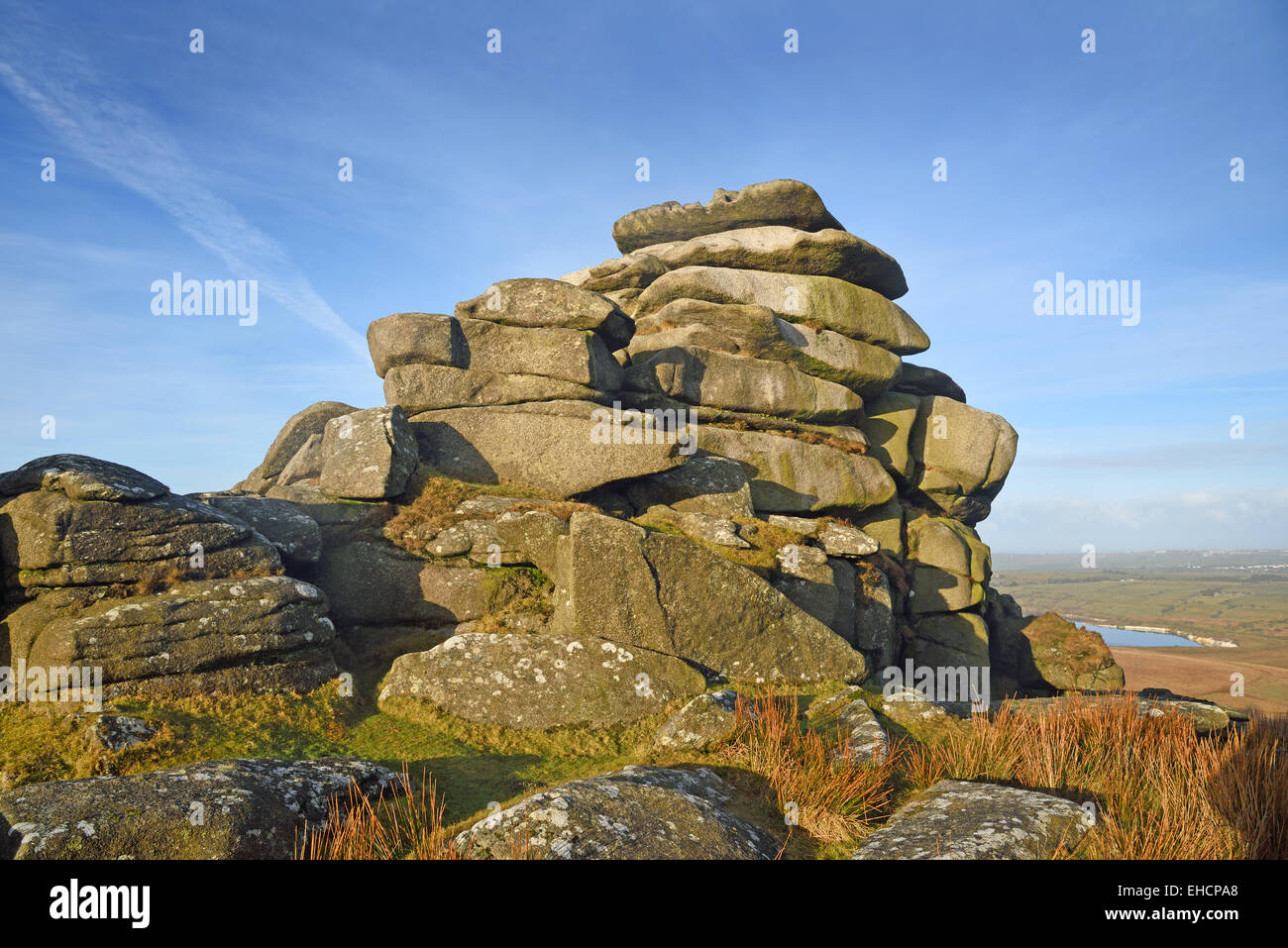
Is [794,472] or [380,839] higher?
[794,472]

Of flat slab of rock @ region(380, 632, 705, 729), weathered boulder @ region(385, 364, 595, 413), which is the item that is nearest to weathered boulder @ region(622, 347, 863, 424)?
weathered boulder @ region(385, 364, 595, 413)

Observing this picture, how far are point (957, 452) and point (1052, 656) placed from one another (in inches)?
377

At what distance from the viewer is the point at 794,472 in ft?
82.3

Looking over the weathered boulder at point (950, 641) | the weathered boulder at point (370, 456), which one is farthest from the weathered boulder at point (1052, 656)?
the weathered boulder at point (370, 456)

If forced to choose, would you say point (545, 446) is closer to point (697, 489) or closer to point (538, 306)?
point (697, 489)

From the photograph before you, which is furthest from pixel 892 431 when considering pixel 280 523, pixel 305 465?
pixel 280 523

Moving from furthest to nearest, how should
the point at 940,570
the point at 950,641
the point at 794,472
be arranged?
1. the point at 940,570
2. the point at 950,641
3. the point at 794,472

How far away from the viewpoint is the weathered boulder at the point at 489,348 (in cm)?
2198

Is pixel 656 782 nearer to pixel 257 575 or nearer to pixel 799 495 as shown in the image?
pixel 257 575

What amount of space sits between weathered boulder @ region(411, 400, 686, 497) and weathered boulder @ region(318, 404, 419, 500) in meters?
1.63

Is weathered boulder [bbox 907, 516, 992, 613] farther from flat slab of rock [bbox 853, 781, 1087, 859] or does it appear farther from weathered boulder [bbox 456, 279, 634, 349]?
flat slab of rock [bbox 853, 781, 1087, 859]

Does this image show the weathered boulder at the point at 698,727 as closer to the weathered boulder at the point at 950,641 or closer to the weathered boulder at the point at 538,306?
the weathered boulder at the point at 538,306

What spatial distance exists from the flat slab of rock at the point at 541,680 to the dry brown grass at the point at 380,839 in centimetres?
405

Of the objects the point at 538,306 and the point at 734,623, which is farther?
the point at 538,306
